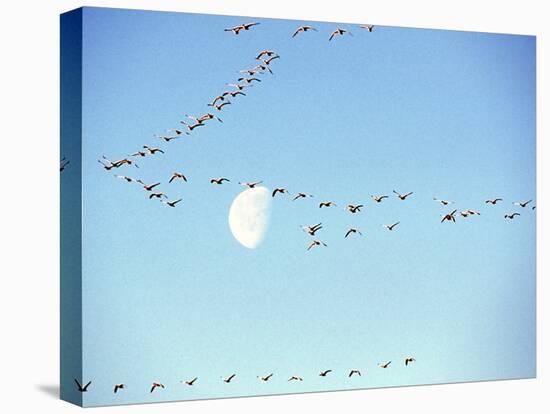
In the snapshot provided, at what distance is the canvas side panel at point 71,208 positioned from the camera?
30.1 ft

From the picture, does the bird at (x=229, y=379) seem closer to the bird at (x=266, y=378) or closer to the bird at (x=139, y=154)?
the bird at (x=266, y=378)

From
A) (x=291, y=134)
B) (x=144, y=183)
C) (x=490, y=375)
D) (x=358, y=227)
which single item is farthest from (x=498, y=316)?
(x=144, y=183)

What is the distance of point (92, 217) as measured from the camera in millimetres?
9133

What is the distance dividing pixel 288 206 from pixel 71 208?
58.5 inches

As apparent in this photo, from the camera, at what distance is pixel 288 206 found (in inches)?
384

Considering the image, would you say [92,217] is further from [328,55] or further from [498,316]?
[498,316]

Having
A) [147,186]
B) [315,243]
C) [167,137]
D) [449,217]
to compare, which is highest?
[167,137]

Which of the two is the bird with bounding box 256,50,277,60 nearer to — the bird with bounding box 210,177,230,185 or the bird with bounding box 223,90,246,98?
the bird with bounding box 223,90,246,98

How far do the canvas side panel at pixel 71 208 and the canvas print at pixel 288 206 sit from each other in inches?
0.7

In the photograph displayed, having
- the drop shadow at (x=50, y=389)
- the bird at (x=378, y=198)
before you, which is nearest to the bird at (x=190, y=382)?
the drop shadow at (x=50, y=389)

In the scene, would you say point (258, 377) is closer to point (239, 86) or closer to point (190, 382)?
point (190, 382)

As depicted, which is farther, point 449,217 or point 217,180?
point 449,217

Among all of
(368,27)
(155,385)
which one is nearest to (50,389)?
Result: (155,385)

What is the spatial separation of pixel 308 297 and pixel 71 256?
166 centimetres
